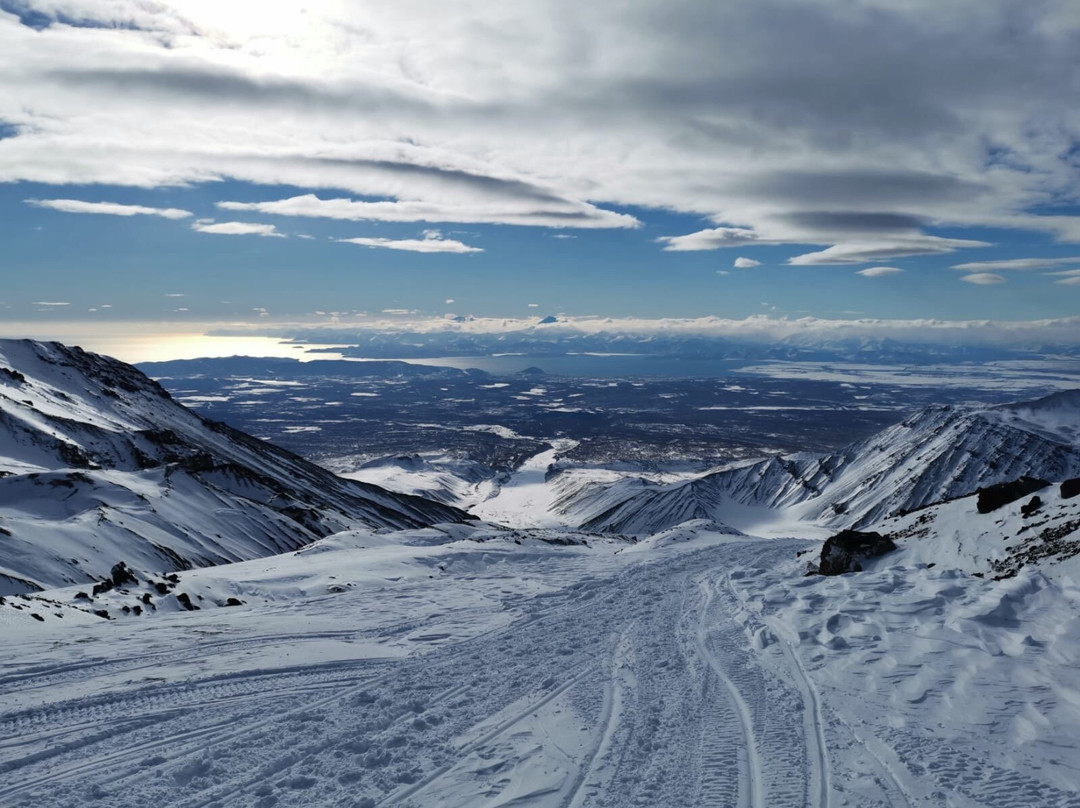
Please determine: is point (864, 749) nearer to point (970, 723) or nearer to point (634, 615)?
point (970, 723)

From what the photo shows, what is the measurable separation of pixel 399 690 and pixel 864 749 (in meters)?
7.37

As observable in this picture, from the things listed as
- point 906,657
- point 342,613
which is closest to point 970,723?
point 906,657

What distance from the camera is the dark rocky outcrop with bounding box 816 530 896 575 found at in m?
22.2

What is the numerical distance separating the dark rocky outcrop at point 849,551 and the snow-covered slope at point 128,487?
29.0 m

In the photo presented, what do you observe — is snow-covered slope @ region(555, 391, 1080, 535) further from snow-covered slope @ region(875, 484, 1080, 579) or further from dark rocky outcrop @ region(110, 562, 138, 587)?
dark rocky outcrop @ region(110, 562, 138, 587)

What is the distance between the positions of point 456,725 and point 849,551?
57.4 ft

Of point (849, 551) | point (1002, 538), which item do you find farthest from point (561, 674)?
point (1002, 538)

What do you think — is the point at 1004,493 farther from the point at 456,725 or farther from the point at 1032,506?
the point at 456,725

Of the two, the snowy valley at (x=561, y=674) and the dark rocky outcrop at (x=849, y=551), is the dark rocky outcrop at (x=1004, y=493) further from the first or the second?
the dark rocky outcrop at (x=849, y=551)

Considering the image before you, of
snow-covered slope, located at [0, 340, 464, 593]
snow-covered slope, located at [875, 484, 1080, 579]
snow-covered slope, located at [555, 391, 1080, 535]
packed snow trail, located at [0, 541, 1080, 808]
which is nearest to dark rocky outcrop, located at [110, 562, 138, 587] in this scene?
packed snow trail, located at [0, 541, 1080, 808]

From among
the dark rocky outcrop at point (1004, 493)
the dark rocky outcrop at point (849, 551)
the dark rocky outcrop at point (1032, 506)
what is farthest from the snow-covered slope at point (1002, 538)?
the dark rocky outcrop at point (849, 551)

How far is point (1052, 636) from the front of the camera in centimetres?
1291

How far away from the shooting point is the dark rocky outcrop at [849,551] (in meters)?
22.2

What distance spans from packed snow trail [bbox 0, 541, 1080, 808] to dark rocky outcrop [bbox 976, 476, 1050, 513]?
15.4 metres
